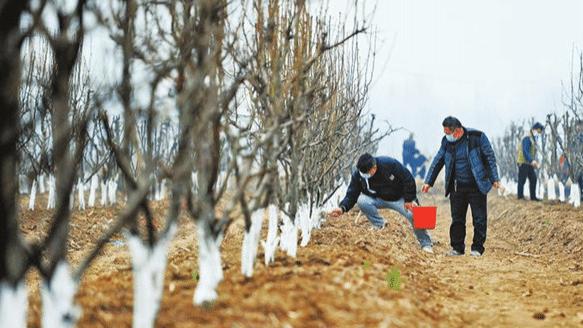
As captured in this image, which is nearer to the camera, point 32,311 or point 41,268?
point 41,268

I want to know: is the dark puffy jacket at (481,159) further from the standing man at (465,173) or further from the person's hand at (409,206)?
the person's hand at (409,206)

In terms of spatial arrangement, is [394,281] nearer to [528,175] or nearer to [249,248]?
[249,248]

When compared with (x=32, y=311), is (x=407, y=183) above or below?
above

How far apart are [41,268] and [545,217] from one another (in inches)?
461

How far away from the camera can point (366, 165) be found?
Result: 7570 millimetres

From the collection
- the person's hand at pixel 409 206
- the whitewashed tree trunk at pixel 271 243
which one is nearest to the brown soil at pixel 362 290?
the whitewashed tree trunk at pixel 271 243

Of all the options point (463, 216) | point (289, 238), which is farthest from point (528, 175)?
point (289, 238)

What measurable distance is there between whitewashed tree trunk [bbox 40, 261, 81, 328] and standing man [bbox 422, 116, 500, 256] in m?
5.41

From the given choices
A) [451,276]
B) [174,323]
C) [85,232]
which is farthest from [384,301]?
[85,232]

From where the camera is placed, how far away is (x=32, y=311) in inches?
137

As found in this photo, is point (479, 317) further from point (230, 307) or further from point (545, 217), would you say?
point (545, 217)

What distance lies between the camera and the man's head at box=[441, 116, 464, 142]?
717cm

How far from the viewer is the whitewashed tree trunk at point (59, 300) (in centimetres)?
221

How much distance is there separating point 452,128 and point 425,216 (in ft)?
3.88
